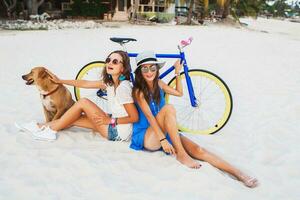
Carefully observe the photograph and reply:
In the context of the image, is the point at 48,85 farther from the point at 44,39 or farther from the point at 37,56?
the point at 44,39

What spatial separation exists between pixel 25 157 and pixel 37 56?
6864mm

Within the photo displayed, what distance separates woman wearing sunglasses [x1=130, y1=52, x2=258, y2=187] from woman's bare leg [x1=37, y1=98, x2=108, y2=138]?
42 centimetres

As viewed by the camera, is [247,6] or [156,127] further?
[247,6]

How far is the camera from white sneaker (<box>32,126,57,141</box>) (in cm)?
379

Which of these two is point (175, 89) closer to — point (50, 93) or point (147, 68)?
point (147, 68)

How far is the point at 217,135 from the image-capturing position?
4383mm

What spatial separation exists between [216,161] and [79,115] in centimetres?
153

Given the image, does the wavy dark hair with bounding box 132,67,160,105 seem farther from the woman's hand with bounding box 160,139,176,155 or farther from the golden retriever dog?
the golden retriever dog

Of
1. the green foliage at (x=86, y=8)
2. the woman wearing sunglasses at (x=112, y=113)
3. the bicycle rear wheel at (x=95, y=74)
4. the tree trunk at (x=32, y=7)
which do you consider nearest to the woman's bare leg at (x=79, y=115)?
the woman wearing sunglasses at (x=112, y=113)

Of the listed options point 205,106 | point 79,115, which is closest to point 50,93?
point 79,115

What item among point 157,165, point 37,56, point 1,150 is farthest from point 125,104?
point 37,56

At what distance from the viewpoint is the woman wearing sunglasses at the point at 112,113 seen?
350 cm

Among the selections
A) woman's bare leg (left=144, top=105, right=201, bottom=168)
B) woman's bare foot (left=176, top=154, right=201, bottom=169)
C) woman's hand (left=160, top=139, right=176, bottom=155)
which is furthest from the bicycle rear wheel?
woman's bare foot (left=176, top=154, right=201, bottom=169)

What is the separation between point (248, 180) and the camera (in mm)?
3178
